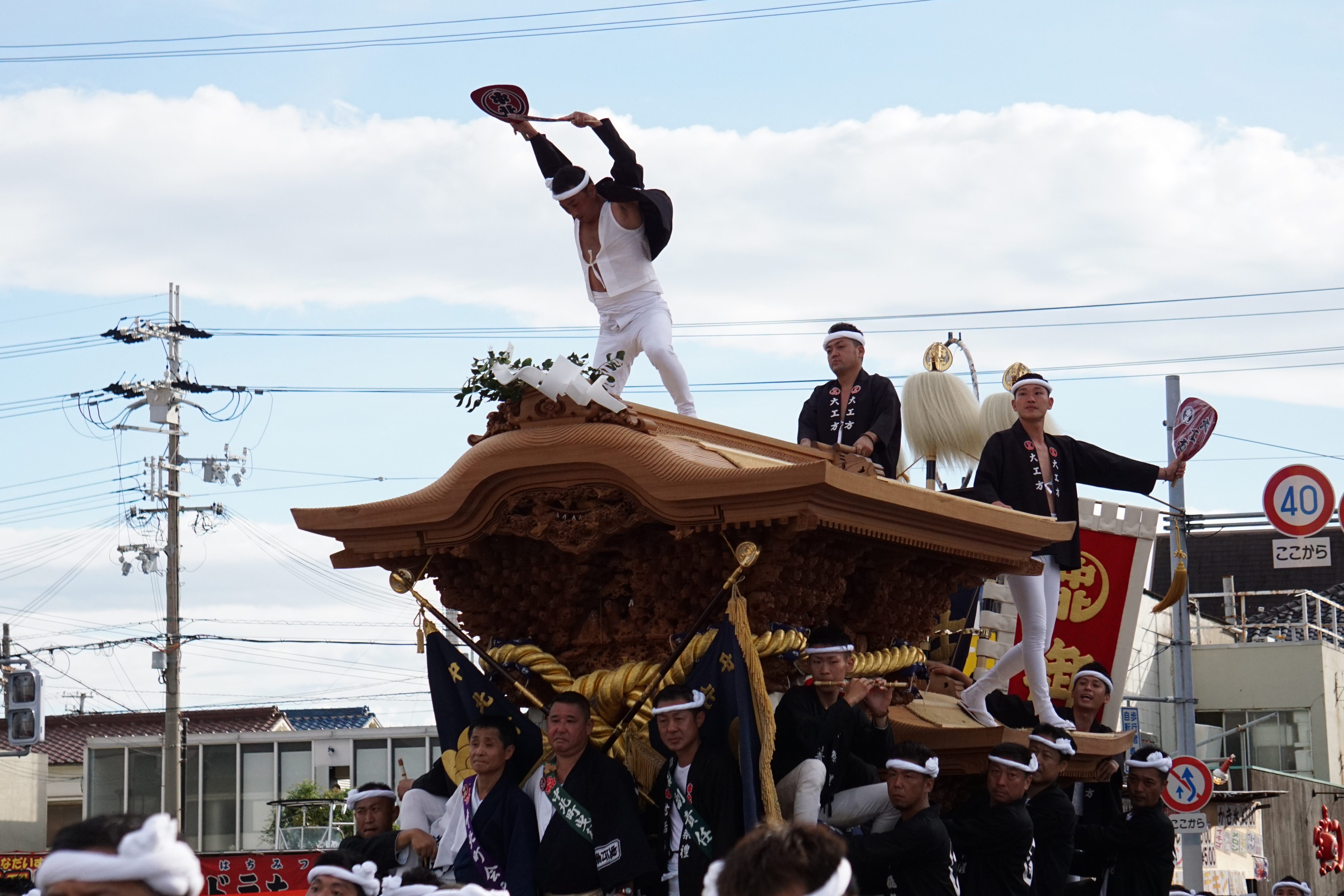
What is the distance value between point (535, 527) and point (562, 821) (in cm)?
109

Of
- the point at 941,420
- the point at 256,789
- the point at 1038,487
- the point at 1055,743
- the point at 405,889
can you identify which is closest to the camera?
the point at 405,889

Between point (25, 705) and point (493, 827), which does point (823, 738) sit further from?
point (25, 705)

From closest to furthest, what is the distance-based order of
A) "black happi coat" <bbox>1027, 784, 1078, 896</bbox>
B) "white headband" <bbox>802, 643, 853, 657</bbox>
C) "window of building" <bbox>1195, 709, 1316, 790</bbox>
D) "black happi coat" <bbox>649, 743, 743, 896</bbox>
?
"black happi coat" <bbox>649, 743, 743, 896</bbox>, "white headband" <bbox>802, 643, 853, 657</bbox>, "black happi coat" <bbox>1027, 784, 1078, 896</bbox>, "window of building" <bbox>1195, 709, 1316, 790</bbox>

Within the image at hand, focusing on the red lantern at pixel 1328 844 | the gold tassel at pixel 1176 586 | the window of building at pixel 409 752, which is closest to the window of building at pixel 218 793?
the window of building at pixel 409 752

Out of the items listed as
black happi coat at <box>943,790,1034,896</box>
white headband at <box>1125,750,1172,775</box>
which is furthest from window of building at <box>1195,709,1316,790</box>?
black happi coat at <box>943,790,1034,896</box>

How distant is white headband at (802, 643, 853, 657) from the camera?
5895 mm

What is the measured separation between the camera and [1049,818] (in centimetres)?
650

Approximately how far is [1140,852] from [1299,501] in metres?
8.16

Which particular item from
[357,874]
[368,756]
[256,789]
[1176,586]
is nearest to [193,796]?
[256,789]

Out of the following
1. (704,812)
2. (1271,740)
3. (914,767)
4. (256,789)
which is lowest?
(256,789)

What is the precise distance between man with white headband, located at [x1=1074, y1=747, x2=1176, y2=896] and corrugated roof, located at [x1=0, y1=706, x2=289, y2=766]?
25.1 meters

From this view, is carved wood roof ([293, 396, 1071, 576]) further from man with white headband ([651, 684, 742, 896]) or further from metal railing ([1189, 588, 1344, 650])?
metal railing ([1189, 588, 1344, 650])

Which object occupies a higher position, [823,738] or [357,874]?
[823,738]

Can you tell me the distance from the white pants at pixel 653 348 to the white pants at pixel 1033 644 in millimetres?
1749
